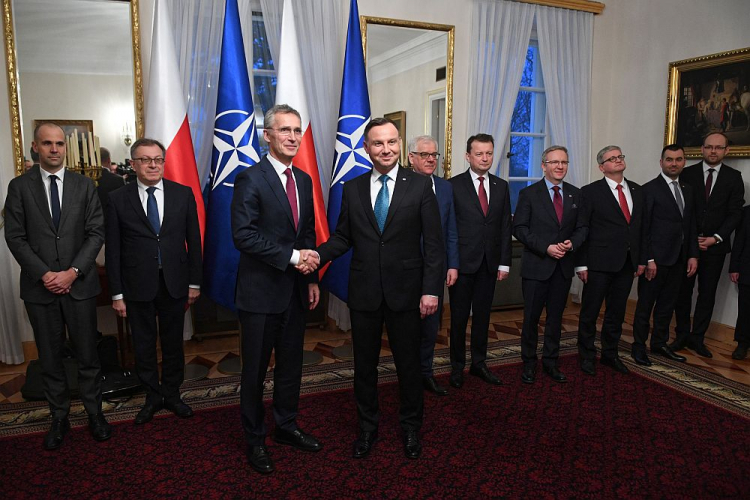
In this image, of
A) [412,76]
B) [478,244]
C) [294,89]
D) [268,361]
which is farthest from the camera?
[412,76]

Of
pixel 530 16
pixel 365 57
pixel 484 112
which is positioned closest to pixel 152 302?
pixel 365 57

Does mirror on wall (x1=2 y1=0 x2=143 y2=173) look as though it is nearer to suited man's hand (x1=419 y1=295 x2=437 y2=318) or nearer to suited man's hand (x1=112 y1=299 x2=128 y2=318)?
suited man's hand (x1=112 y1=299 x2=128 y2=318)

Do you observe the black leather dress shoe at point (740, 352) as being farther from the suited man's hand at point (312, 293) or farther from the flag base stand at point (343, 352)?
the suited man's hand at point (312, 293)

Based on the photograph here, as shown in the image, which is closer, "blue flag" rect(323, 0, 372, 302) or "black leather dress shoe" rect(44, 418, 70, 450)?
"black leather dress shoe" rect(44, 418, 70, 450)

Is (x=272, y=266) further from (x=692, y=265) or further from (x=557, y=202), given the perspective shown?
(x=692, y=265)

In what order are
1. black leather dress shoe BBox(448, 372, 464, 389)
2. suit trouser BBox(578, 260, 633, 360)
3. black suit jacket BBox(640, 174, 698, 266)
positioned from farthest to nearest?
black suit jacket BBox(640, 174, 698, 266), suit trouser BBox(578, 260, 633, 360), black leather dress shoe BBox(448, 372, 464, 389)

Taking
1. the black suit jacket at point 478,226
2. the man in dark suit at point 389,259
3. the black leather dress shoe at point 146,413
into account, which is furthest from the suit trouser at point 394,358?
the black leather dress shoe at point 146,413

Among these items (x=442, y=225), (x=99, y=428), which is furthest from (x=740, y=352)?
(x=99, y=428)

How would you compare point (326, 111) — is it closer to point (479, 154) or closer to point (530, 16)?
point (479, 154)

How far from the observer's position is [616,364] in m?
3.79

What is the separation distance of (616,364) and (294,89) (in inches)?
120

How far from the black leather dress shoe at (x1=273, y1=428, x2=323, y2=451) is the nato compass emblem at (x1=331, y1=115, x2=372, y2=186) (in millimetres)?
2058

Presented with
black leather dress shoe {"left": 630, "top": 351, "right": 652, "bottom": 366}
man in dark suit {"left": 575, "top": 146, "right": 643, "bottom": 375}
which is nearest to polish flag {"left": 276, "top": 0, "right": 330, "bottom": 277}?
man in dark suit {"left": 575, "top": 146, "right": 643, "bottom": 375}

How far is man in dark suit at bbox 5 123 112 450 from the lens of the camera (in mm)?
2625
